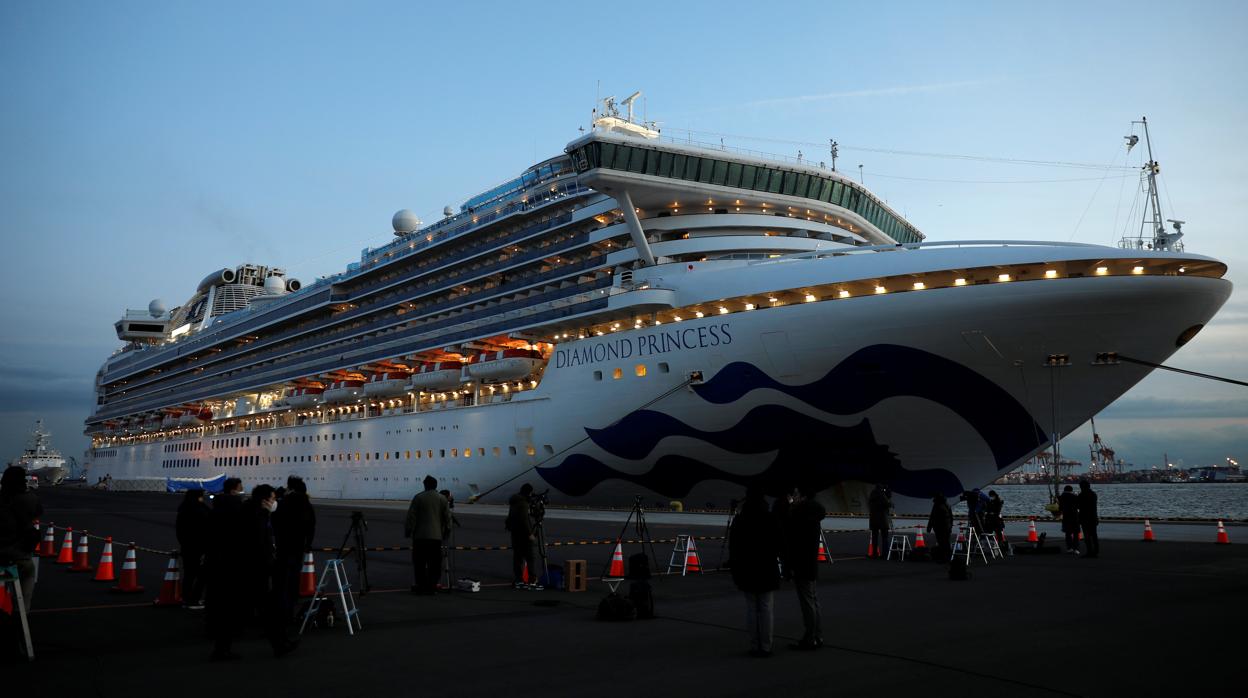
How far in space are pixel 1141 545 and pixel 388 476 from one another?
28.1 meters

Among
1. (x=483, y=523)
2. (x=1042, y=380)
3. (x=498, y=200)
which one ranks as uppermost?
(x=498, y=200)

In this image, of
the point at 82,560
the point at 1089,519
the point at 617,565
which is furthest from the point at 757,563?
the point at 82,560

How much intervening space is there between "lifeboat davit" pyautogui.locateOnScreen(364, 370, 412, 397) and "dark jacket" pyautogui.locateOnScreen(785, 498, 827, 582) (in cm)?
2895

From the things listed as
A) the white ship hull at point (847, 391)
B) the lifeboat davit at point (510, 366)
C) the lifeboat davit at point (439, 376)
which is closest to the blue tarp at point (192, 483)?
the lifeboat davit at point (439, 376)

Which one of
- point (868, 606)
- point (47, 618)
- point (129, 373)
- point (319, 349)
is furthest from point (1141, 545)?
point (129, 373)

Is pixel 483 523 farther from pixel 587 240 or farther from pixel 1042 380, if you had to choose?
pixel 1042 380

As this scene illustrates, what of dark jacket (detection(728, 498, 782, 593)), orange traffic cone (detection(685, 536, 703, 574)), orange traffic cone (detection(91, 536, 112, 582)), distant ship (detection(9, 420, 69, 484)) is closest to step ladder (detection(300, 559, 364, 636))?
dark jacket (detection(728, 498, 782, 593))

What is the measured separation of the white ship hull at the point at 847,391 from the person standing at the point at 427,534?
11.0 m

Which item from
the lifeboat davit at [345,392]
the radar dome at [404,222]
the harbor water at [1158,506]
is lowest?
the harbor water at [1158,506]

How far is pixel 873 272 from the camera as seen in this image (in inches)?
706

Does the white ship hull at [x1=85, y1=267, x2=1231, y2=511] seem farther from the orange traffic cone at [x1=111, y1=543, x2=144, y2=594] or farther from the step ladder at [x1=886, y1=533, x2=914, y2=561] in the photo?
the orange traffic cone at [x1=111, y1=543, x2=144, y2=594]

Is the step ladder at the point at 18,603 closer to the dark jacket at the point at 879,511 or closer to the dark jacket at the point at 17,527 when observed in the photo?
the dark jacket at the point at 17,527

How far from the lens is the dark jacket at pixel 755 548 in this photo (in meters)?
6.29

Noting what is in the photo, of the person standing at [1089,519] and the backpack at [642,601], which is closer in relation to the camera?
the backpack at [642,601]
